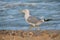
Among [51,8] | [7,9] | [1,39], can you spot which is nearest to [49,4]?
[51,8]

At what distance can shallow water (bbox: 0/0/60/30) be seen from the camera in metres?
2.61

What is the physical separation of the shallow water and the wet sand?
0.04m

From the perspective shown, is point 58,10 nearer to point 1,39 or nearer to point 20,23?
point 20,23

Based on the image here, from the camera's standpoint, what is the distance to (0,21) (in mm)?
2613

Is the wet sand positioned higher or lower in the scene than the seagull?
lower

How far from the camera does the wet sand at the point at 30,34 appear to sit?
8.56 ft

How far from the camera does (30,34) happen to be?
8.55 feet

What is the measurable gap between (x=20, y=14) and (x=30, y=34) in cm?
22

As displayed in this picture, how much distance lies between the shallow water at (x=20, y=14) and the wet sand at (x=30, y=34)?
0.04m

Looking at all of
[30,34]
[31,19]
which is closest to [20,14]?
[31,19]

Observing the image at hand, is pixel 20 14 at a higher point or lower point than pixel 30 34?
higher

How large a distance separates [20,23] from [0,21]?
199mm

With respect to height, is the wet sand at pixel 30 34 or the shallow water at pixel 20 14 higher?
the shallow water at pixel 20 14

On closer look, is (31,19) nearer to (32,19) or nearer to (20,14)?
(32,19)
